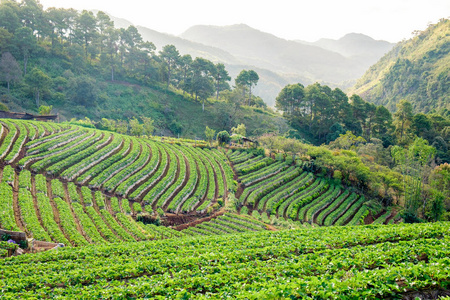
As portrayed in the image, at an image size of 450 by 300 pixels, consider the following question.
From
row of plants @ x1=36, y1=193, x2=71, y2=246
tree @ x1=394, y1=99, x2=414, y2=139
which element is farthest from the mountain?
row of plants @ x1=36, y1=193, x2=71, y2=246

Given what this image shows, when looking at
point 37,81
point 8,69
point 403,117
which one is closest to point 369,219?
point 403,117

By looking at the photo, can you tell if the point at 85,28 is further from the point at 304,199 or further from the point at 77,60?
the point at 304,199

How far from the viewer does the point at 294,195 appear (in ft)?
137

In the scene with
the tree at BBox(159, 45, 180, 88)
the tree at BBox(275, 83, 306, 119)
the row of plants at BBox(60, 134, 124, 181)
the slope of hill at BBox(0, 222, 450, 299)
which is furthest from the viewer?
the tree at BBox(159, 45, 180, 88)

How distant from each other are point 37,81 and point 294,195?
59761 mm

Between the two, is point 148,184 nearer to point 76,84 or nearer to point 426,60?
point 76,84

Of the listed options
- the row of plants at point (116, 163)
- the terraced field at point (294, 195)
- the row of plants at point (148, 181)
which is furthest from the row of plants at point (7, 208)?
the terraced field at point (294, 195)

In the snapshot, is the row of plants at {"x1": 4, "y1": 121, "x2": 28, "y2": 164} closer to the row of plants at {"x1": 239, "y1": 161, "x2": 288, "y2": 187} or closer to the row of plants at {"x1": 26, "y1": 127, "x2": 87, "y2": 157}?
the row of plants at {"x1": 26, "y1": 127, "x2": 87, "y2": 157}

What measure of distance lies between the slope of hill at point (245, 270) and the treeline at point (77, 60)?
2395 inches

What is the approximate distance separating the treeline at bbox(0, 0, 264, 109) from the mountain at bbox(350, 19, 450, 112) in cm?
5760

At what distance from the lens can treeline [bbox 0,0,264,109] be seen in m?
66.4

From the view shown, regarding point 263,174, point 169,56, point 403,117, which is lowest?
point 263,174

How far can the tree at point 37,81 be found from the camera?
61.8 m

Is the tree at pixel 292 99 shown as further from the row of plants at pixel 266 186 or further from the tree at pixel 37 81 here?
the tree at pixel 37 81
